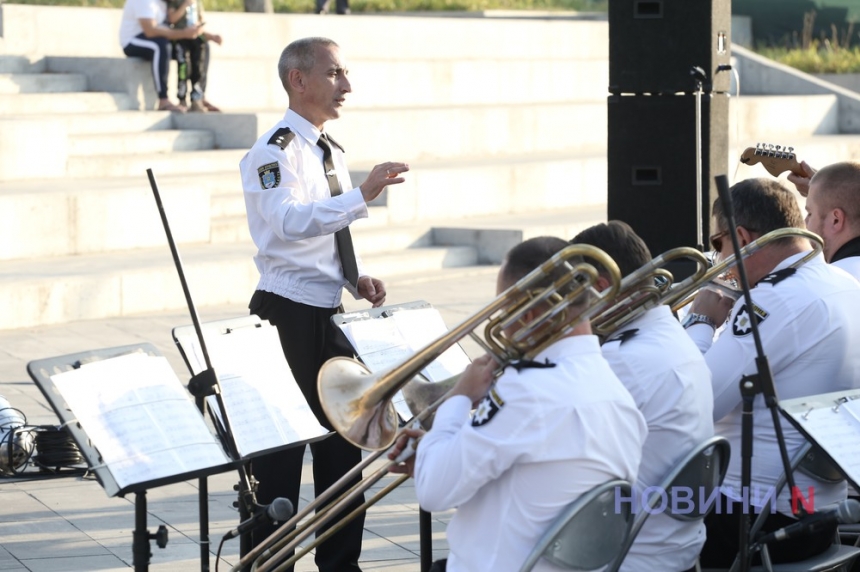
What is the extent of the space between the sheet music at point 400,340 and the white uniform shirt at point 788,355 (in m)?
0.81

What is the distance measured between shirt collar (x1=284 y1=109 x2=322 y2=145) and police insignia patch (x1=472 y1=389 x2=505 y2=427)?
195 centimetres

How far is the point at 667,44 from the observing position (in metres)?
6.83

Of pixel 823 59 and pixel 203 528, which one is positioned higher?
pixel 823 59

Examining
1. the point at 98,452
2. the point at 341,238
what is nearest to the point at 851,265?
the point at 341,238

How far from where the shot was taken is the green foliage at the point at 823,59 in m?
18.8

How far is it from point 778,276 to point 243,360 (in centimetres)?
153

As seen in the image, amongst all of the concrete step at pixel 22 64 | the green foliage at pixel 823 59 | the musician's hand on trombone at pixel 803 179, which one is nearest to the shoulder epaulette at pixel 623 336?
the musician's hand on trombone at pixel 803 179

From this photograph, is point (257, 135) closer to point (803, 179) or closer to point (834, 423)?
point (803, 179)

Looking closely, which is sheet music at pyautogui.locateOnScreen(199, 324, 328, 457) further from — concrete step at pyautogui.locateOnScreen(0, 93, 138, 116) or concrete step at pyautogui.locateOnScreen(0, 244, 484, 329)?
concrete step at pyautogui.locateOnScreen(0, 93, 138, 116)

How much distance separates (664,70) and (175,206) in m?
4.38

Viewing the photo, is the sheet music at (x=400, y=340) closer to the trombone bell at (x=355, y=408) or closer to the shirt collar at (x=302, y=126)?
the trombone bell at (x=355, y=408)

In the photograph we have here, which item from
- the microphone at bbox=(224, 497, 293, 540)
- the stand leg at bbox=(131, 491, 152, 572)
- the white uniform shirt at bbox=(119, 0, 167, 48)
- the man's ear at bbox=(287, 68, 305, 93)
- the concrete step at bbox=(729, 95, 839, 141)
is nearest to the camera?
the stand leg at bbox=(131, 491, 152, 572)

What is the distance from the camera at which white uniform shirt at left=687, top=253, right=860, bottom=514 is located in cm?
369

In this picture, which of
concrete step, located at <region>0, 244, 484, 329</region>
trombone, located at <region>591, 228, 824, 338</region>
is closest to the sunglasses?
trombone, located at <region>591, 228, 824, 338</region>
